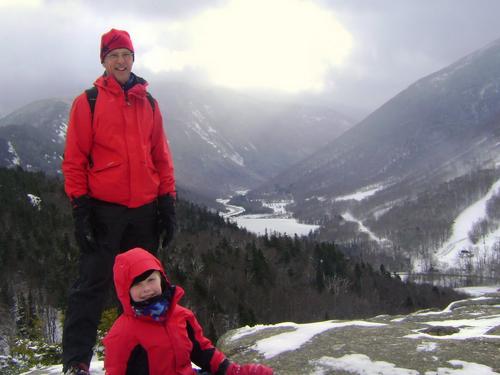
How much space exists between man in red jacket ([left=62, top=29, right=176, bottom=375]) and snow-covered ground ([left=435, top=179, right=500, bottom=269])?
504 feet

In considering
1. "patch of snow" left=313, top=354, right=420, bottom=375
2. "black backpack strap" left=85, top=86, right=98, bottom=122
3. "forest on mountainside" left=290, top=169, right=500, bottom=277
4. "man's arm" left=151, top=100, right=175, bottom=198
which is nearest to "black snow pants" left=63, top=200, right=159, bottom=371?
"man's arm" left=151, top=100, right=175, bottom=198

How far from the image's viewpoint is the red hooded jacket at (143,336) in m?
4.11

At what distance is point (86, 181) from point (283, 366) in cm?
320

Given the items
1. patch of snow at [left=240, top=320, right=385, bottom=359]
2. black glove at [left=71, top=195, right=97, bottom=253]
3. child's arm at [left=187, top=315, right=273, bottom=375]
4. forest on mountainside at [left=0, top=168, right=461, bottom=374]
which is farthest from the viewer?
forest on mountainside at [left=0, top=168, right=461, bottom=374]

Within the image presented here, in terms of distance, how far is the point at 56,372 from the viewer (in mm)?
6426

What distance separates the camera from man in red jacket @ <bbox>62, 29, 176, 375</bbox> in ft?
17.2

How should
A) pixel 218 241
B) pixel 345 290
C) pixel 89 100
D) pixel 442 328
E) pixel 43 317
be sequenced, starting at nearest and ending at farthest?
pixel 89 100
pixel 442 328
pixel 43 317
pixel 345 290
pixel 218 241

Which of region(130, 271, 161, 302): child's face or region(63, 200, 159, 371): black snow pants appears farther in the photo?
region(63, 200, 159, 371): black snow pants

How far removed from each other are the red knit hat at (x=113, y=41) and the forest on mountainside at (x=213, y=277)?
44.5 m

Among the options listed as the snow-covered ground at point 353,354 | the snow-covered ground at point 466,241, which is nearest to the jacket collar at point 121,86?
the snow-covered ground at point 353,354

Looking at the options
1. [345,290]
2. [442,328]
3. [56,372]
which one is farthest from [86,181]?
[345,290]

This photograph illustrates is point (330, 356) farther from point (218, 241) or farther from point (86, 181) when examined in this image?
point (218, 241)

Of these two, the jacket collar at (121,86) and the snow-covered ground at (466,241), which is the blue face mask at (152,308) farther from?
the snow-covered ground at (466,241)

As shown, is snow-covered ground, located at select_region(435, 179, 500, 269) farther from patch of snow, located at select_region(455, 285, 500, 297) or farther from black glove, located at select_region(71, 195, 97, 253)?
black glove, located at select_region(71, 195, 97, 253)
